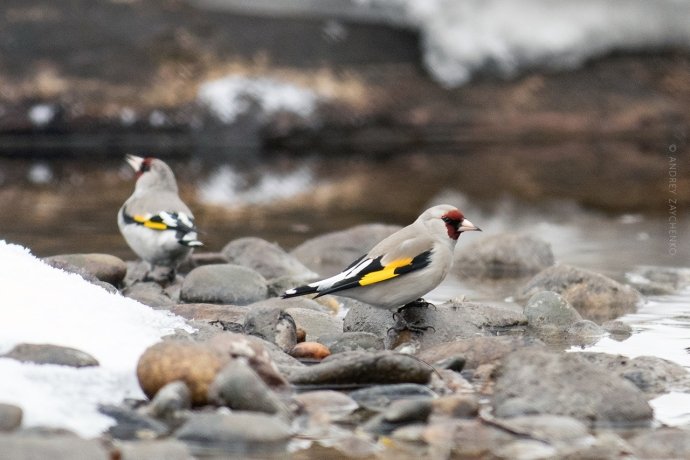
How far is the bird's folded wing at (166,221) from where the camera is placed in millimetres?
7820

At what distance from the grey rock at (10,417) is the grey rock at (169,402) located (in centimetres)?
45

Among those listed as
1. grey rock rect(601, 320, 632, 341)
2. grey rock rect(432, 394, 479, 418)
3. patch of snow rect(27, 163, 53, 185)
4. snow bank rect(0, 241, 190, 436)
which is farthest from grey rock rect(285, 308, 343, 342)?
patch of snow rect(27, 163, 53, 185)

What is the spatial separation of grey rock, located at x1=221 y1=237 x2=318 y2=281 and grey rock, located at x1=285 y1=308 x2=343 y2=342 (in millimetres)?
1917

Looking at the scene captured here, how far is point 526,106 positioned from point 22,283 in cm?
1615

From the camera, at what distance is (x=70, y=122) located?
18.8m

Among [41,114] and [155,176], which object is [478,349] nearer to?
[155,176]

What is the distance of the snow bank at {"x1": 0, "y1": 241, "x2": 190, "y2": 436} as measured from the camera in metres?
4.03

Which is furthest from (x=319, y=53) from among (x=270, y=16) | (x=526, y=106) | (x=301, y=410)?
(x=301, y=410)

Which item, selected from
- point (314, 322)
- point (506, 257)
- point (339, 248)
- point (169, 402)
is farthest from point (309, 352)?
point (339, 248)

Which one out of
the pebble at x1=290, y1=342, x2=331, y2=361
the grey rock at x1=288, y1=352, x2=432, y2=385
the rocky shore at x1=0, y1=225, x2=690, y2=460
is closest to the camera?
the rocky shore at x1=0, y1=225, x2=690, y2=460

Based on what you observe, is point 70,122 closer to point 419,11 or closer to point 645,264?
point 419,11

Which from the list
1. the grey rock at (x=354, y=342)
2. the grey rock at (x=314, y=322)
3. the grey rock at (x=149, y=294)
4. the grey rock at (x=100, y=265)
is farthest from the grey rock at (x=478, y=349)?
the grey rock at (x=100, y=265)

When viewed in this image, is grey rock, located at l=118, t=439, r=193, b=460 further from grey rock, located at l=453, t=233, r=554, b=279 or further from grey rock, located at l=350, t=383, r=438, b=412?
grey rock, located at l=453, t=233, r=554, b=279

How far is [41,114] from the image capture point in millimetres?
18516
